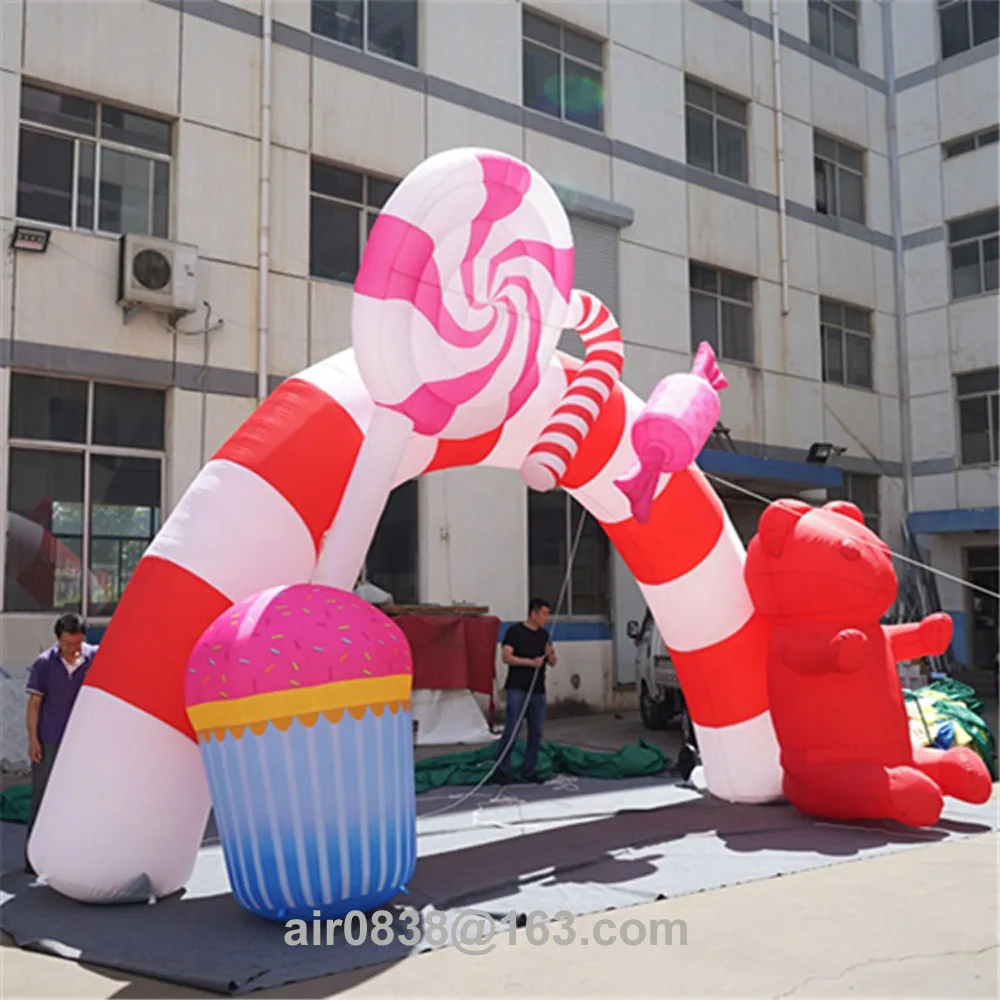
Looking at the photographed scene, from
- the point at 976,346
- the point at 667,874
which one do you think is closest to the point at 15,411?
the point at 667,874

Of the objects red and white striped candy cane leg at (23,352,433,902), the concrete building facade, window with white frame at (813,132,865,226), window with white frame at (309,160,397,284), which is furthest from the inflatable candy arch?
window with white frame at (813,132,865,226)

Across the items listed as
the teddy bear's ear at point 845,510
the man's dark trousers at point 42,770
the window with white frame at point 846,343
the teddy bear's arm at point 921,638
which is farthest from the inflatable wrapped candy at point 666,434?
the window with white frame at point 846,343

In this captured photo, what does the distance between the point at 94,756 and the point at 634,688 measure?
1035 cm

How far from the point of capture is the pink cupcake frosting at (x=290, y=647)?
4.55 meters

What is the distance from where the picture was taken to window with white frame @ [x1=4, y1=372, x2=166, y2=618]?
1052 centimetres

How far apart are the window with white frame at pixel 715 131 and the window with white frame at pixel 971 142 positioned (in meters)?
4.39

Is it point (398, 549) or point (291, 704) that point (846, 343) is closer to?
point (398, 549)

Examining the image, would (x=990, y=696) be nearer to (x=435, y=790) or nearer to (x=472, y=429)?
(x=435, y=790)

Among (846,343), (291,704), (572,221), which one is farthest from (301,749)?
(846,343)

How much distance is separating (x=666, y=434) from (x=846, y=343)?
43.6 feet

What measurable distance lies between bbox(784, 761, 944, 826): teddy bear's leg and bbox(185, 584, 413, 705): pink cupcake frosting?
122 inches

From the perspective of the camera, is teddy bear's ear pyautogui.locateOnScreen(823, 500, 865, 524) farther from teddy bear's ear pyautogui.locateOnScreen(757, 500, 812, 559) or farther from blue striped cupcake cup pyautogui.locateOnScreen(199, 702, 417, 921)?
blue striped cupcake cup pyautogui.locateOnScreen(199, 702, 417, 921)

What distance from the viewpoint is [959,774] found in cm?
668

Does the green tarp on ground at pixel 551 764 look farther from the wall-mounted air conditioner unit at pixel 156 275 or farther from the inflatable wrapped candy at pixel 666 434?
the wall-mounted air conditioner unit at pixel 156 275
